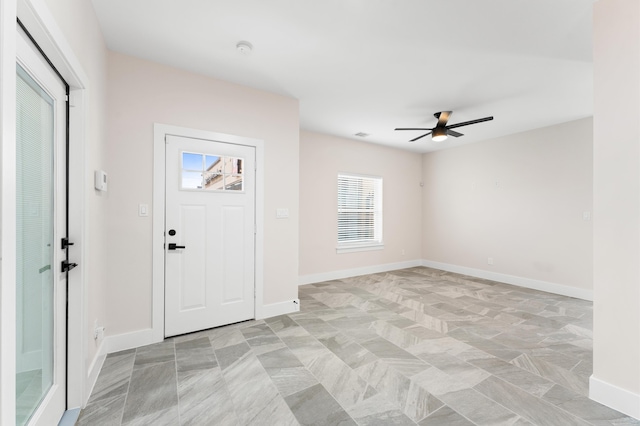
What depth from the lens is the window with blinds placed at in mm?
5781

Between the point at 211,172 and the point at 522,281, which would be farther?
the point at 522,281

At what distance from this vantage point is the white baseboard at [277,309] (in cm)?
340

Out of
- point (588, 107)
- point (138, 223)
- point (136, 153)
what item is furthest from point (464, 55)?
point (138, 223)

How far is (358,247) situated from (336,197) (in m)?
1.19

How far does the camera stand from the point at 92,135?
2092mm

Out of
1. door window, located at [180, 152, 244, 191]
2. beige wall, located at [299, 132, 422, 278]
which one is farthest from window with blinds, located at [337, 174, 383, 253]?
door window, located at [180, 152, 244, 191]

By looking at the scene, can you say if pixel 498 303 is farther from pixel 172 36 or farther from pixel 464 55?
pixel 172 36

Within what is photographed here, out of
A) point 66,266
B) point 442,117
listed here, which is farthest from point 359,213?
point 66,266

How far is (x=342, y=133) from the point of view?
5332 millimetres

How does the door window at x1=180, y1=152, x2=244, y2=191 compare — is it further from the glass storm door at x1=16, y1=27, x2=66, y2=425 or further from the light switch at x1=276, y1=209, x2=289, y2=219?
the glass storm door at x1=16, y1=27, x2=66, y2=425

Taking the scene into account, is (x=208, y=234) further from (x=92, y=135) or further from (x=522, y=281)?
(x=522, y=281)

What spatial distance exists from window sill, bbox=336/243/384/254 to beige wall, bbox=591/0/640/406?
158 inches

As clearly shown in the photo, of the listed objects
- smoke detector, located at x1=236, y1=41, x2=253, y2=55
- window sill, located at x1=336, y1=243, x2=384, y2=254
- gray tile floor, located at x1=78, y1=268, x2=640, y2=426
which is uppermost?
smoke detector, located at x1=236, y1=41, x2=253, y2=55

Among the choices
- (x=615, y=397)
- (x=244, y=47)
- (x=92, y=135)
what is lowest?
(x=615, y=397)
